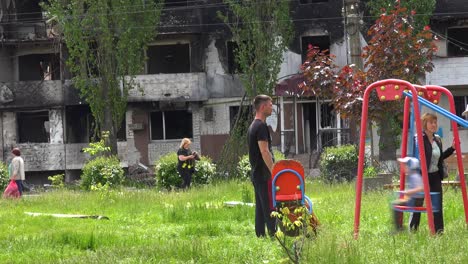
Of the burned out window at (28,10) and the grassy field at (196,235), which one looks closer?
the grassy field at (196,235)

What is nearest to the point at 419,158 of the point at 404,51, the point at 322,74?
the point at 404,51

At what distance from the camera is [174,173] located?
26844mm

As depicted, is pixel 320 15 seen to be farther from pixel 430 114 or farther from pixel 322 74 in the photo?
pixel 430 114

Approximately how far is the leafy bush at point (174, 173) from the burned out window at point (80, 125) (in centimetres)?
1869

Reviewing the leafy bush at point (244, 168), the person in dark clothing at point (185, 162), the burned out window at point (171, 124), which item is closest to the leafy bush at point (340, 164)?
the leafy bush at point (244, 168)

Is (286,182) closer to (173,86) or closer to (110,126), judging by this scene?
(110,126)

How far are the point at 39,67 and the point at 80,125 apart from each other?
4021mm

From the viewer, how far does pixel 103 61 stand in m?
40.0

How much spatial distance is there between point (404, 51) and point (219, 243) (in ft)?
46.3

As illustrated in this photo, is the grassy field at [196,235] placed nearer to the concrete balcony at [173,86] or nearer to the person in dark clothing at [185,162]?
the person in dark clothing at [185,162]

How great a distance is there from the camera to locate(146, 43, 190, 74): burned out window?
Result: 45281 millimetres

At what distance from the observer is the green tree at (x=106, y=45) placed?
3931cm

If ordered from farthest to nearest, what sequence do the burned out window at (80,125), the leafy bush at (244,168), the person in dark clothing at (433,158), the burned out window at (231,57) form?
the burned out window at (80,125)
the burned out window at (231,57)
the leafy bush at (244,168)
the person in dark clothing at (433,158)

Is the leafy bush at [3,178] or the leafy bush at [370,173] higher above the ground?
the leafy bush at [370,173]
